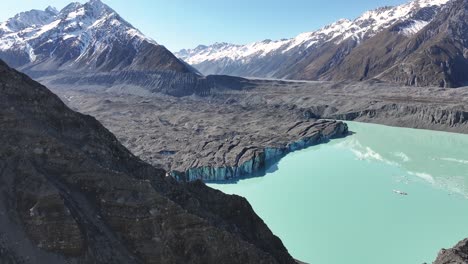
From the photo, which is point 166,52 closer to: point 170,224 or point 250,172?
point 250,172

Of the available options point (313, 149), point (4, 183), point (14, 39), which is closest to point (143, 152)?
point (313, 149)

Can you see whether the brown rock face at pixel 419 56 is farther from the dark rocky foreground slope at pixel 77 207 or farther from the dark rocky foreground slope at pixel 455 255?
the dark rocky foreground slope at pixel 77 207

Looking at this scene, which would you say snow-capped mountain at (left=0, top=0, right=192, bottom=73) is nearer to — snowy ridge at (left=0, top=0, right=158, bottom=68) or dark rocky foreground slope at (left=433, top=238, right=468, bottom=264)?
snowy ridge at (left=0, top=0, right=158, bottom=68)

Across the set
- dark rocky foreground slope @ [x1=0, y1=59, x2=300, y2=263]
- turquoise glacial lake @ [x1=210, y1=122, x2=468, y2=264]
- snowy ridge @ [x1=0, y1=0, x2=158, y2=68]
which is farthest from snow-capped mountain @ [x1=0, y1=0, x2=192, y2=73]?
dark rocky foreground slope @ [x1=0, y1=59, x2=300, y2=263]

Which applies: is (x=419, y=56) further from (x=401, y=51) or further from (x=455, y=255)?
(x=455, y=255)

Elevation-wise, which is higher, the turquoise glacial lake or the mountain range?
the mountain range

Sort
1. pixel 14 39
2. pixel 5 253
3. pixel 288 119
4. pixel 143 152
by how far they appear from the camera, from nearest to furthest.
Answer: pixel 5 253 → pixel 143 152 → pixel 288 119 → pixel 14 39

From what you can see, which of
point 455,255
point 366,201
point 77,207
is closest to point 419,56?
point 366,201
